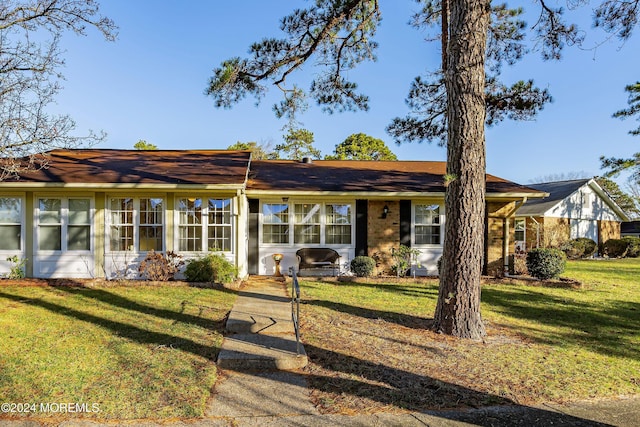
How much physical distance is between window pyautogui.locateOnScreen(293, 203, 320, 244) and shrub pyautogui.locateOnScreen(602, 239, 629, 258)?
73.4ft

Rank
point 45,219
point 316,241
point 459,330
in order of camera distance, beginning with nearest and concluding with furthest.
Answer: point 459,330 < point 45,219 < point 316,241

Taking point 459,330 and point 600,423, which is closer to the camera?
point 600,423

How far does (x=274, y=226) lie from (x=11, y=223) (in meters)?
6.85

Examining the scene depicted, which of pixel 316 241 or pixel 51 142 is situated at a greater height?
pixel 51 142

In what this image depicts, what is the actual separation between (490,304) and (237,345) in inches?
222

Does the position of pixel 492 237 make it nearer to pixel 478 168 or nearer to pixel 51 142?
pixel 478 168

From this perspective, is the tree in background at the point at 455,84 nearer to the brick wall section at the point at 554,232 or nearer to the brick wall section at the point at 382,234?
the brick wall section at the point at 382,234

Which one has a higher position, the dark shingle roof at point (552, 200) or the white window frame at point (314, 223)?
the dark shingle roof at point (552, 200)

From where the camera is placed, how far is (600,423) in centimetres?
351

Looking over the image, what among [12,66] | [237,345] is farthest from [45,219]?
[237,345]

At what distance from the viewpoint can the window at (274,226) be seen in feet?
39.3

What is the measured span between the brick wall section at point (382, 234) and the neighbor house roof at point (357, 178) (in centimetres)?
79

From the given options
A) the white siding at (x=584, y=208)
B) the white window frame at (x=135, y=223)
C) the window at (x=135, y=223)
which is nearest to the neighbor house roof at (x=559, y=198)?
the white siding at (x=584, y=208)

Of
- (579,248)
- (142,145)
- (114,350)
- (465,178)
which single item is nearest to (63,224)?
(114,350)
